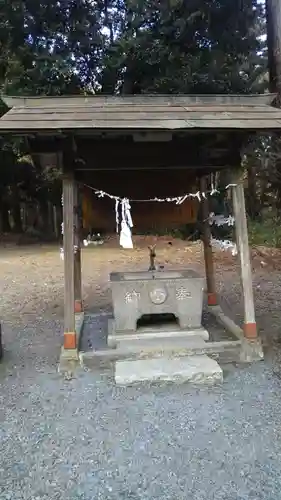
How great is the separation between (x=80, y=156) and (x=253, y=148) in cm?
709

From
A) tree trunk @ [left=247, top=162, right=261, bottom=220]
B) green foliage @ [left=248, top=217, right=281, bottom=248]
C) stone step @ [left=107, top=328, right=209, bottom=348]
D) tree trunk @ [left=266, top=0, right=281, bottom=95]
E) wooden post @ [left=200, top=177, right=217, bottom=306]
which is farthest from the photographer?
tree trunk @ [left=247, top=162, right=261, bottom=220]

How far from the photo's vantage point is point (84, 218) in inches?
217

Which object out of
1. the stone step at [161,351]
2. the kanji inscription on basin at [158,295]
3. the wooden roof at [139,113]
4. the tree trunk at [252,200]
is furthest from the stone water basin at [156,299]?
the tree trunk at [252,200]

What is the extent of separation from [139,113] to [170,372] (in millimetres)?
2365

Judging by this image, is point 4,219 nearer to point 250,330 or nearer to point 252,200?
point 252,200

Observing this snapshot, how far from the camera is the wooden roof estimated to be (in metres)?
3.73

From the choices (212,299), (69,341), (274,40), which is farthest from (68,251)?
(274,40)

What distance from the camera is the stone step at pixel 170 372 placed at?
12.7ft

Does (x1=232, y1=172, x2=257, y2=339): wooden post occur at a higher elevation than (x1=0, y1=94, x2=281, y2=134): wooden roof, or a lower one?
lower

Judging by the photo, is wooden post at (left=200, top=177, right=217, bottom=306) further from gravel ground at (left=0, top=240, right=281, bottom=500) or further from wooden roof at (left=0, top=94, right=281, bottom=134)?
wooden roof at (left=0, top=94, right=281, bottom=134)

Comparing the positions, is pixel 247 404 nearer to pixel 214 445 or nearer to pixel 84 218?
pixel 214 445

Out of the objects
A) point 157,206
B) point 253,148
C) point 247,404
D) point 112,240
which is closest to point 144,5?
point 253,148

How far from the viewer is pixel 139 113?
411 centimetres

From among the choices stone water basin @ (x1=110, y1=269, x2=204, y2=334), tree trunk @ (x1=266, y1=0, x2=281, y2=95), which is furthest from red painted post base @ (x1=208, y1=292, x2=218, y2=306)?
tree trunk @ (x1=266, y1=0, x2=281, y2=95)
